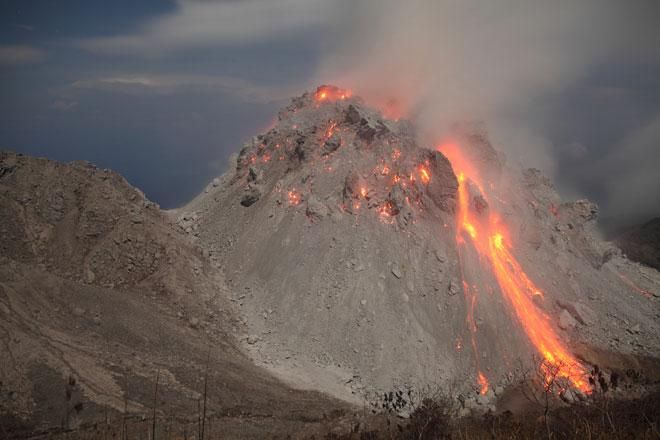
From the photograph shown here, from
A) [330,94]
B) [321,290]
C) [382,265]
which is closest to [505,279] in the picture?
[382,265]

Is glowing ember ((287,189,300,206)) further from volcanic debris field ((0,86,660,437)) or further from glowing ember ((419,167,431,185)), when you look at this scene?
glowing ember ((419,167,431,185))

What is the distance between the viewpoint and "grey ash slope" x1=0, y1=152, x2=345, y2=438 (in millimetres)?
18453

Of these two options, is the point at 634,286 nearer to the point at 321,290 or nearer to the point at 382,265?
the point at 382,265

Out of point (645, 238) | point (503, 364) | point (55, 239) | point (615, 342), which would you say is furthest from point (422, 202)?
point (645, 238)

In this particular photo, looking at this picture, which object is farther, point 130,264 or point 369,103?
point 369,103

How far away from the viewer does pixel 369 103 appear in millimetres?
41250

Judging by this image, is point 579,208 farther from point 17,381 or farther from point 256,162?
point 17,381

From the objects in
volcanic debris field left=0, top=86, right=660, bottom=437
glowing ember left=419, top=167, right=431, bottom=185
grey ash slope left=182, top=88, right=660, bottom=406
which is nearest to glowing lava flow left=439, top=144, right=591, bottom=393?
volcanic debris field left=0, top=86, right=660, bottom=437

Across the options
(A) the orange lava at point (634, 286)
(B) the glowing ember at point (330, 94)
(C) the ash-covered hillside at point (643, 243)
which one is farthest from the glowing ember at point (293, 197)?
(C) the ash-covered hillside at point (643, 243)

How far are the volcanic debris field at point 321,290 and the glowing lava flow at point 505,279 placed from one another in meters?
0.16

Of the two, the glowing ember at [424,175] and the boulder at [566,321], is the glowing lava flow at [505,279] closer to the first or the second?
the boulder at [566,321]

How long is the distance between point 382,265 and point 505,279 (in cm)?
928

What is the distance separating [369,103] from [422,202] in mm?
13780

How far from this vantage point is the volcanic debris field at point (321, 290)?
70.7 feet
